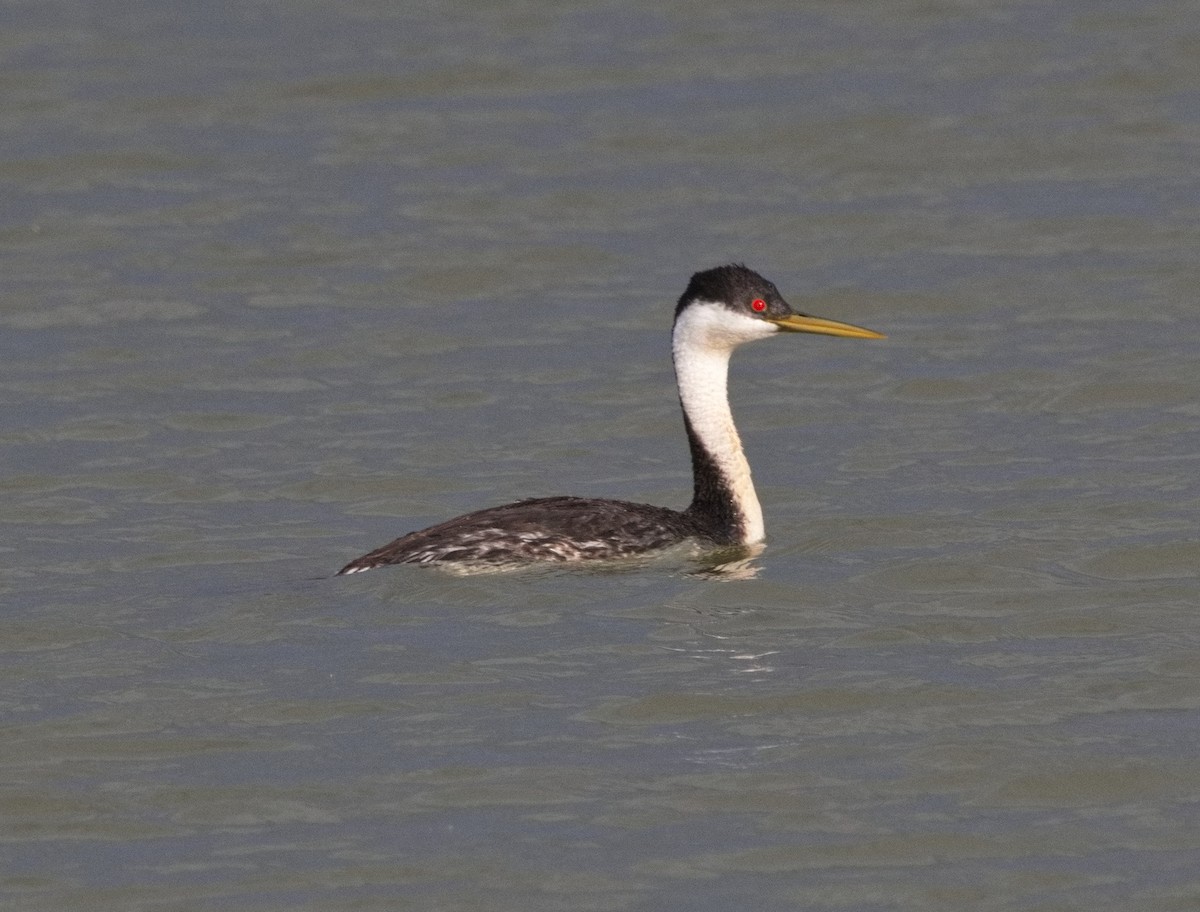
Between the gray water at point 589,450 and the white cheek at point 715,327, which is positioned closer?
the gray water at point 589,450

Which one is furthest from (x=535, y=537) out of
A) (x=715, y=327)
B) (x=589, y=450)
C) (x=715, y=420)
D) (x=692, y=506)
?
(x=589, y=450)

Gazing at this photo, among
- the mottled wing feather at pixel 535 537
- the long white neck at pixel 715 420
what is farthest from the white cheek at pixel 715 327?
the mottled wing feather at pixel 535 537

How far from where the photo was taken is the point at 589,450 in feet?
54.9

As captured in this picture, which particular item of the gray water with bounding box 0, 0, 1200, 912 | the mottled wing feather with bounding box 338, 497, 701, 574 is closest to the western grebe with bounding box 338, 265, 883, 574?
the mottled wing feather with bounding box 338, 497, 701, 574

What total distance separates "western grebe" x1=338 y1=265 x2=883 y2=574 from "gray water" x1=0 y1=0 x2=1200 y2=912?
222mm

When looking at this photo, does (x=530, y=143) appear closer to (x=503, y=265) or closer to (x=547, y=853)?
(x=503, y=265)

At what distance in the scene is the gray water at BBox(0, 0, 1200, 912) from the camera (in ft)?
32.1

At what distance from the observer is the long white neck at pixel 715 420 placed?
543 inches

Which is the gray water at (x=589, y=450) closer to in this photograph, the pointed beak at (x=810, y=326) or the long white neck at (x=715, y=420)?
the long white neck at (x=715, y=420)

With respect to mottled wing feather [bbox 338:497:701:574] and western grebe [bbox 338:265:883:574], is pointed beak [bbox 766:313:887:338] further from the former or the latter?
mottled wing feather [bbox 338:497:701:574]

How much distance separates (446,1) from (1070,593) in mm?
18217

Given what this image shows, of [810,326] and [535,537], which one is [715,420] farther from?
[535,537]

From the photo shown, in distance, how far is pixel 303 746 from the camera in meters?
10.7

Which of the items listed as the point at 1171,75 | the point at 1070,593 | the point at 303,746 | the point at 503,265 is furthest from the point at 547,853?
the point at 1171,75
